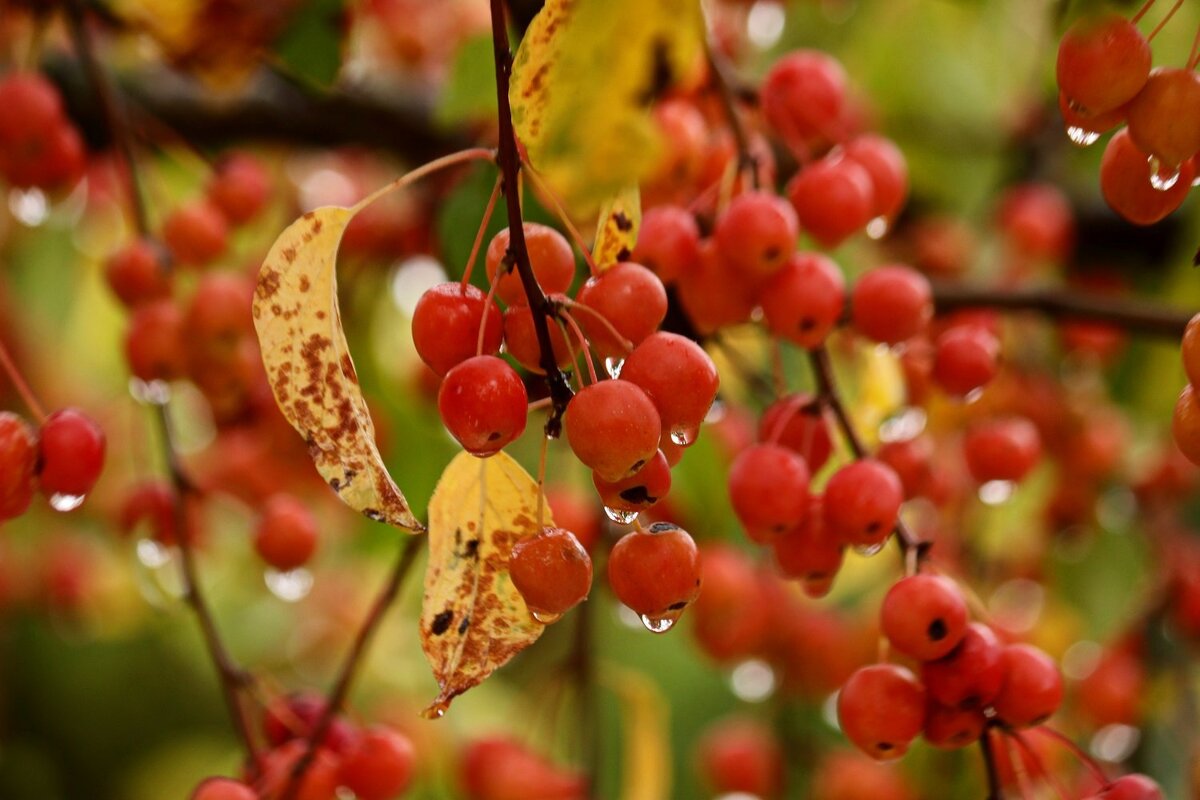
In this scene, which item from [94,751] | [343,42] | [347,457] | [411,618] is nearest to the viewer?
[347,457]

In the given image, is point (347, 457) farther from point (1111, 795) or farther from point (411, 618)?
point (411, 618)

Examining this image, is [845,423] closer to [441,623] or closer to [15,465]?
[441,623]

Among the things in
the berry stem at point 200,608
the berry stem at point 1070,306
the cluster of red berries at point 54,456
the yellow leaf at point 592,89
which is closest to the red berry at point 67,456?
the cluster of red berries at point 54,456

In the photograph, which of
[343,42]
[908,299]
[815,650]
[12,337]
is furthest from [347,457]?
[12,337]

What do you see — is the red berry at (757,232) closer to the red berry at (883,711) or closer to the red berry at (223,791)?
the red berry at (883,711)

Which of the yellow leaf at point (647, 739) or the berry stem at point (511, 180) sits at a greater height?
the berry stem at point (511, 180)

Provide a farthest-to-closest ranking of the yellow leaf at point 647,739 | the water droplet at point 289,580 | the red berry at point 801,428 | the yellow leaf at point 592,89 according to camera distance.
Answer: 1. the yellow leaf at point 647,739
2. the water droplet at point 289,580
3. the red berry at point 801,428
4. the yellow leaf at point 592,89
